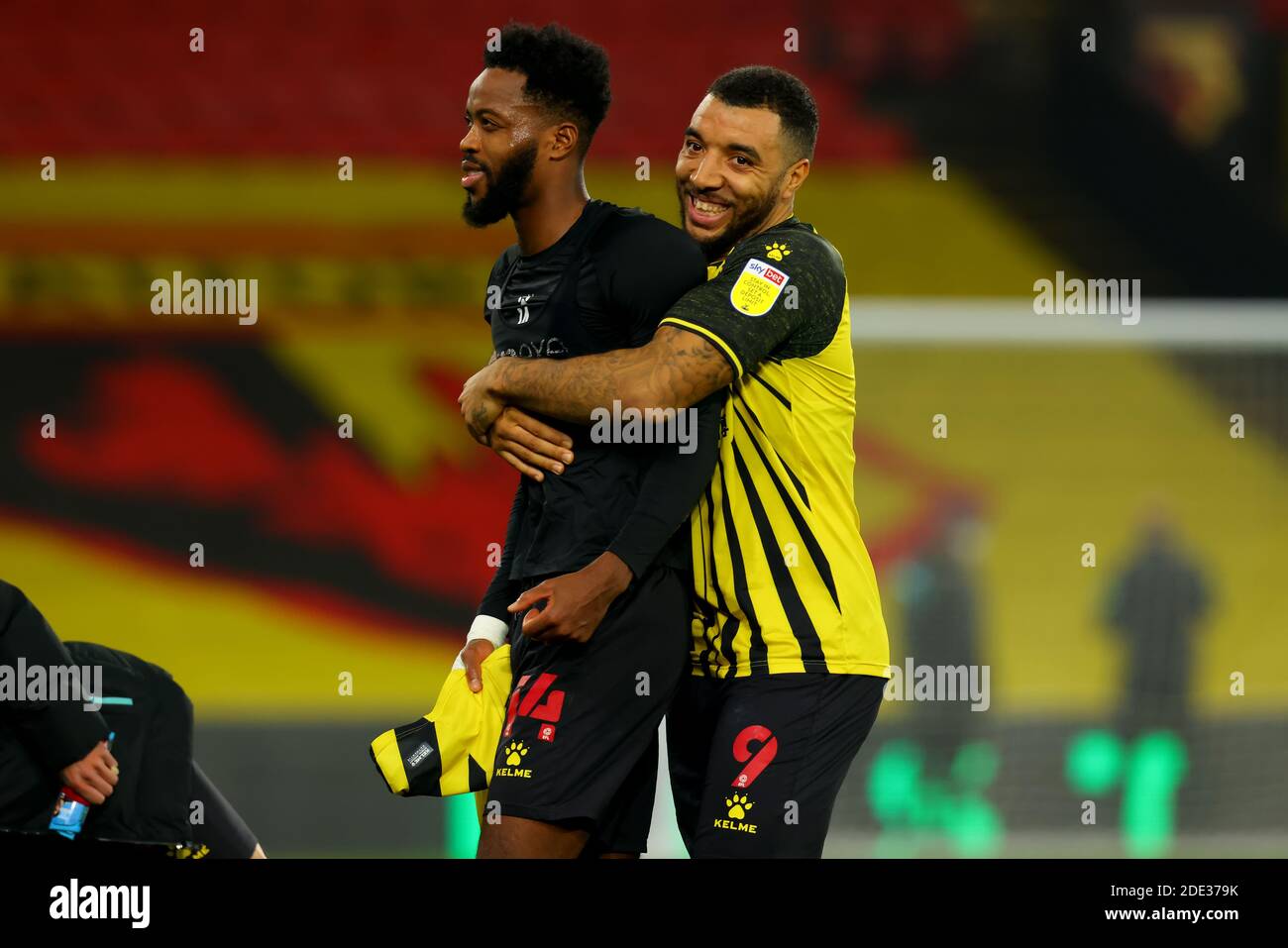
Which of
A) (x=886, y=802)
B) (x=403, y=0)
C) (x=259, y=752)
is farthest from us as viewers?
(x=403, y=0)

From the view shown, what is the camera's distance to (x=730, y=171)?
330 cm

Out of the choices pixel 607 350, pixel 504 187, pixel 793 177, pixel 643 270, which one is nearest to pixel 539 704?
pixel 607 350

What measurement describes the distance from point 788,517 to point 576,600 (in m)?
0.53

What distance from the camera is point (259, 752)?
29.8 feet

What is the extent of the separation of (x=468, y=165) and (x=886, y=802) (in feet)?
18.3

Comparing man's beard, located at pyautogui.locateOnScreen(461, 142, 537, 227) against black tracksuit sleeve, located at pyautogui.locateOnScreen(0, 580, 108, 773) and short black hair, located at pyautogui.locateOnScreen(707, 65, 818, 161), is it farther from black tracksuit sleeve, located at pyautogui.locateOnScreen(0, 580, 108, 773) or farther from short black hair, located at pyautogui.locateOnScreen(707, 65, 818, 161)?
black tracksuit sleeve, located at pyautogui.locateOnScreen(0, 580, 108, 773)

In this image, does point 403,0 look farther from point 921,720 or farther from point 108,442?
point 921,720

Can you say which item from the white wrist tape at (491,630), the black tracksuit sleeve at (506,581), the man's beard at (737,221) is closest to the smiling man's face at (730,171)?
the man's beard at (737,221)

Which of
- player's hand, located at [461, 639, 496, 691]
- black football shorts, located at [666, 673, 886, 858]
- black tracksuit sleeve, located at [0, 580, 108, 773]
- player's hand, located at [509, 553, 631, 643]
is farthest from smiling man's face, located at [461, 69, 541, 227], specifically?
black tracksuit sleeve, located at [0, 580, 108, 773]

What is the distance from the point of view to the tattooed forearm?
2.95 meters

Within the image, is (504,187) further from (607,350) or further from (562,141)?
(607,350)

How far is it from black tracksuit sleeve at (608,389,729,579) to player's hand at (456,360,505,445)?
1.13ft

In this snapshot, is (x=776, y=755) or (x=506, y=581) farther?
(x=506, y=581)
